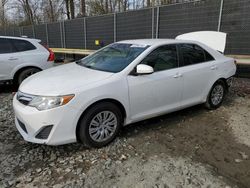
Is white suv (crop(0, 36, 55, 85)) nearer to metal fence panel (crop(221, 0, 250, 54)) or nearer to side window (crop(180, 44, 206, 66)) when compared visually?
side window (crop(180, 44, 206, 66))

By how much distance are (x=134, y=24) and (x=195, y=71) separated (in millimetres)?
6386

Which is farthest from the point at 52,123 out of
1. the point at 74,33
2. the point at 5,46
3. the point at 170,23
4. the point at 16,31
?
the point at 16,31

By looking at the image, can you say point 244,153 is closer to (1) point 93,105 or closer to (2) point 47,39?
(1) point 93,105

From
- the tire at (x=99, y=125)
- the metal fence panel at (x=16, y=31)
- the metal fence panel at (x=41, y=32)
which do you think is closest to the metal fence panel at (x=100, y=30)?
the metal fence panel at (x=41, y=32)

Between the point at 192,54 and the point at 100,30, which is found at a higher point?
the point at 100,30

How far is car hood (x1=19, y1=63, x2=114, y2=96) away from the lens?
9.91 feet

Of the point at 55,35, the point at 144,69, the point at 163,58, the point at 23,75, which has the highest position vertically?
the point at 55,35

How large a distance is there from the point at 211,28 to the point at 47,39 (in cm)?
1227

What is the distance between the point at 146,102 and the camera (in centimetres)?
367

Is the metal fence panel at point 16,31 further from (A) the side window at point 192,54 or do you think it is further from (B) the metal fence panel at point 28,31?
(A) the side window at point 192,54

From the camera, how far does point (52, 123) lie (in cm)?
291

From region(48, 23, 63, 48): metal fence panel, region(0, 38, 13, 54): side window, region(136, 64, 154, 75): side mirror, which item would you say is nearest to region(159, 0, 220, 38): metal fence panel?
region(136, 64, 154, 75): side mirror

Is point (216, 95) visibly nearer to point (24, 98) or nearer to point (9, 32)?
point (24, 98)

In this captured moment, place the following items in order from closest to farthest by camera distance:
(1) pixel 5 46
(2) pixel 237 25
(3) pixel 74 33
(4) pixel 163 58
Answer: (4) pixel 163 58
(1) pixel 5 46
(2) pixel 237 25
(3) pixel 74 33
